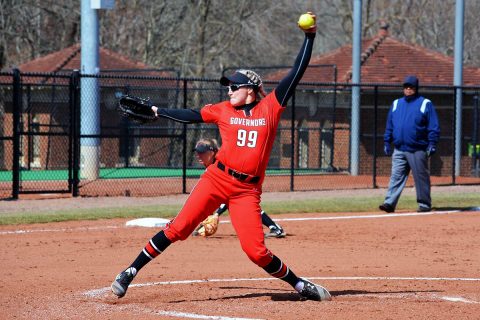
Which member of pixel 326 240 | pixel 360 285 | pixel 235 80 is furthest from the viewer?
pixel 326 240

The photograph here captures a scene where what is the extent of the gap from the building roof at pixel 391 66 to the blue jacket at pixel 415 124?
14731 mm

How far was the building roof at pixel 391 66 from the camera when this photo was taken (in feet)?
104

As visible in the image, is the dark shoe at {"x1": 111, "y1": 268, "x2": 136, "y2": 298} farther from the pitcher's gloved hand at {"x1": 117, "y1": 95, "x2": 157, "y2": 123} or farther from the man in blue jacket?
the man in blue jacket

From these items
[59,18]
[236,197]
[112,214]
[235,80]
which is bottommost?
[112,214]

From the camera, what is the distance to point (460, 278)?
10.2 m

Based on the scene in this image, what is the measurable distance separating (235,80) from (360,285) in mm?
2529

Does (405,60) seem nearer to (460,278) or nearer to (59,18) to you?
(59,18)

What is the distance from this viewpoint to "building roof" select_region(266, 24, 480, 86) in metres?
31.6

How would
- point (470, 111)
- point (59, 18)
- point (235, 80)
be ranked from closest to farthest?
point (235, 80) < point (470, 111) < point (59, 18)

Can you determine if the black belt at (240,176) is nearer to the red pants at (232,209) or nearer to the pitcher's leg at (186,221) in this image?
the red pants at (232,209)

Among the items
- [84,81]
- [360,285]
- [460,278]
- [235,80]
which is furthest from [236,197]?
[84,81]

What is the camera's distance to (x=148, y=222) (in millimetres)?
14531

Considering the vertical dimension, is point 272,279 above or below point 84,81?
below

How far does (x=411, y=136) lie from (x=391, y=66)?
1644cm
